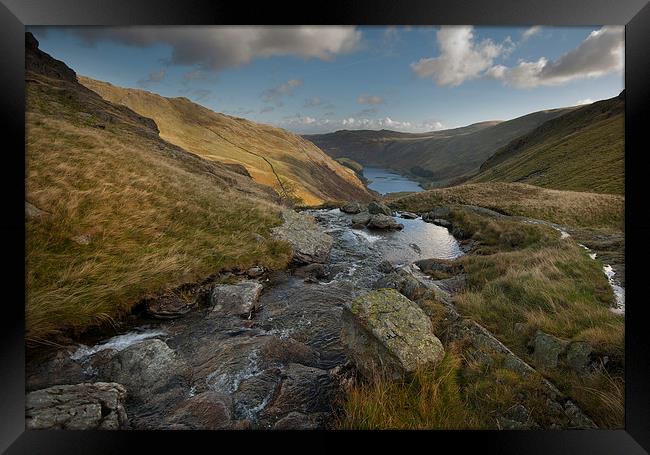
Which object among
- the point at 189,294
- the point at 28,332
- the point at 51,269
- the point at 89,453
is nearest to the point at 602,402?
the point at 89,453

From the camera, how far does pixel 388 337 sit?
9.80ft

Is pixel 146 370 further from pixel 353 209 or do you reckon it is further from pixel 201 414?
pixel 353 209

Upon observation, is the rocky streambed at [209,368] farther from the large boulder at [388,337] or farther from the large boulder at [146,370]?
the large boulder at [388,337]

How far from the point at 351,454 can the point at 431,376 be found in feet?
3.97

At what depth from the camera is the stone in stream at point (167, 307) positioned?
461cm

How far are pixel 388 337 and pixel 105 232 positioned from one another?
5.81 meters

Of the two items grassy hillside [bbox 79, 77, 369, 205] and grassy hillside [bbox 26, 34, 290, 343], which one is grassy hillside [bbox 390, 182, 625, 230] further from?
grassy hillside [bbox 79, 77, 369, 205]

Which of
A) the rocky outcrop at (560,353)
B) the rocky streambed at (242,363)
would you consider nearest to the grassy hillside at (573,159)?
the rocky outcrop at (560,353)

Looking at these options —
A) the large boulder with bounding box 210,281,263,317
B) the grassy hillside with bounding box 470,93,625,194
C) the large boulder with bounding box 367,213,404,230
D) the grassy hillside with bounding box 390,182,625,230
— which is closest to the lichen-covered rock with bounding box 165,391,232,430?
the large boulder with bounding box 210,281,263,317

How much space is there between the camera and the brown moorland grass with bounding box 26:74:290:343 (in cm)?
387

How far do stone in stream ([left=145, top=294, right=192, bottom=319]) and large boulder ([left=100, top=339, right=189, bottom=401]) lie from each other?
106cm

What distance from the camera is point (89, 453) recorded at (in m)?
2.76

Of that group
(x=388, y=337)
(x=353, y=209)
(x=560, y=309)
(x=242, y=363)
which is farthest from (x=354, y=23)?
(x=353, y=209)
